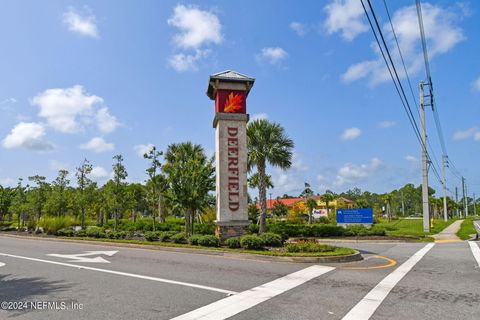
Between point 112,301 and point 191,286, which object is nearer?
point 112,301

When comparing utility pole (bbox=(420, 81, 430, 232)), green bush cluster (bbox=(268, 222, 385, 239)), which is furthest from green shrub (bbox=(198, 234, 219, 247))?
utility pole (bbox=(420, 81, 430, 232))

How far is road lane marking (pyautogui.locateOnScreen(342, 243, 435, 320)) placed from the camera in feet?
19.6

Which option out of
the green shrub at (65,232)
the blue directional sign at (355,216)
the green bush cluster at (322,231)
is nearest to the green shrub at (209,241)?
the green bush cluster at (322,231)

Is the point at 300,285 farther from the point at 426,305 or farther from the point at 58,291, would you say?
the point at 58,291

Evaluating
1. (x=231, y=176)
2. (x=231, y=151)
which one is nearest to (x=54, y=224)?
(x=231, y=176)

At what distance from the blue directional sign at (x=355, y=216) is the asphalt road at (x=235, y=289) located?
17.9 metres

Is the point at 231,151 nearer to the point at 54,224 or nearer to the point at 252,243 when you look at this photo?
the point at 252,243

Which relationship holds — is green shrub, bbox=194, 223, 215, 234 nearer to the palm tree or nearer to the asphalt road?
the palm tree

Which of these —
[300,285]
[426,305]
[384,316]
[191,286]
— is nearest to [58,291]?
[191,286]

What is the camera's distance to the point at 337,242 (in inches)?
857

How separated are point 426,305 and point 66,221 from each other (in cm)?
2592

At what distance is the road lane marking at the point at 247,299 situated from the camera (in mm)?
5871

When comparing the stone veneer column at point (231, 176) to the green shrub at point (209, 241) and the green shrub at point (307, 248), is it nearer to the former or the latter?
the green shrub at point (209, 241)

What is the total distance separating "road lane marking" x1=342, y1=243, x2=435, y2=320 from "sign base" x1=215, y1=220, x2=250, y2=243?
7844mm
